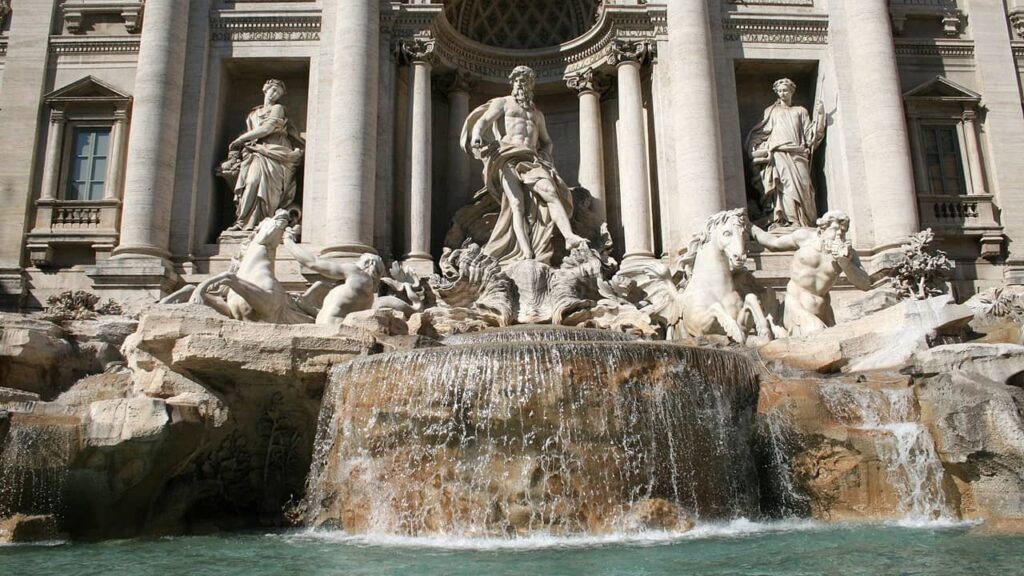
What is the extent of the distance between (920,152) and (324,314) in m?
12.8

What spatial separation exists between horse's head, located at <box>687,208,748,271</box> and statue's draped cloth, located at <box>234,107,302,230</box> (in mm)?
8619

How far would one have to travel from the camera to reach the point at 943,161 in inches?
691

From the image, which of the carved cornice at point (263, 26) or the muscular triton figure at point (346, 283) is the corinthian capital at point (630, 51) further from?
the muscular triton figure at point (346, 283)

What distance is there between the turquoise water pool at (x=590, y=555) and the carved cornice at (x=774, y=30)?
12519 millimetres

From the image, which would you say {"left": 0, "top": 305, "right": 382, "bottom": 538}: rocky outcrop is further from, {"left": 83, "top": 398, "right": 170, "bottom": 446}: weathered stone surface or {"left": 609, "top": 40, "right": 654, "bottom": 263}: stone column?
{"left": 609, "top": 40, "right": 654, "bottom": 263}: stone column

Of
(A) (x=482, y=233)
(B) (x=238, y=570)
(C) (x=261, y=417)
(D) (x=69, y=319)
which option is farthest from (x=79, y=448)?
(A) (x=482, y=233)

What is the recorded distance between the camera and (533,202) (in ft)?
52.9

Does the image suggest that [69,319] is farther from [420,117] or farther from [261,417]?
[420,117]

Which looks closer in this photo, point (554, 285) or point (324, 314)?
point (324, 314)

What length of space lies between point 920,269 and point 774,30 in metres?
6.52

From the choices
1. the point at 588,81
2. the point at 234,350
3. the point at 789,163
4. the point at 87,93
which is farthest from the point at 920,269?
the point at 87,93

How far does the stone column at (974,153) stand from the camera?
1722 cm

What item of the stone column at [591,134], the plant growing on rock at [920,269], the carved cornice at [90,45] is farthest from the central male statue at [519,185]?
the carved cornice at [90,45]

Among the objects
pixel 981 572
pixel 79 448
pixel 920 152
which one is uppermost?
pixel 920 152
